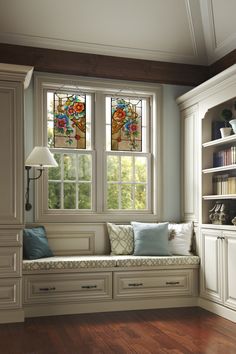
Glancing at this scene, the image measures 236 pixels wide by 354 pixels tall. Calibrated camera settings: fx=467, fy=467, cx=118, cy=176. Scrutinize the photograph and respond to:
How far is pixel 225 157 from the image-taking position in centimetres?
518

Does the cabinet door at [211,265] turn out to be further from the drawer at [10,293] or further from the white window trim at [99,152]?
the drawer at [10,293]

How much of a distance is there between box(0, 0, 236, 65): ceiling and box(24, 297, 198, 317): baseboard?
2943 mm

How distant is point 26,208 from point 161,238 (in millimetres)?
1601

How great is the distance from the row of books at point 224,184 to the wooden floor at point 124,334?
4.38ft

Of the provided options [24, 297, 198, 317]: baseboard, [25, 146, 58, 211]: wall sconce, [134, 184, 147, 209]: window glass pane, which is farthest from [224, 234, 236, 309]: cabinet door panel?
[25, 146, 58, 211]: wall sconce

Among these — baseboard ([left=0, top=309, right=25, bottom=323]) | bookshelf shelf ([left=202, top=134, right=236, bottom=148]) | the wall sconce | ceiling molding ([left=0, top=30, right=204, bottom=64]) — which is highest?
ceiling molding ([left=0, top=30, right=204, bottom=64])

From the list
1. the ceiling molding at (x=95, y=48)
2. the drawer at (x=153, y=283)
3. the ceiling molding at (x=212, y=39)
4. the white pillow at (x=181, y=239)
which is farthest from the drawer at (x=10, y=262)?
the ceiling molding at (x=212, y=39)

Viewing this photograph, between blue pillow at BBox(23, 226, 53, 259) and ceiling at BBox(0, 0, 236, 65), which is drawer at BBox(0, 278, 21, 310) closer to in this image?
blue pillow at BBox(23, 226, 53, 259)

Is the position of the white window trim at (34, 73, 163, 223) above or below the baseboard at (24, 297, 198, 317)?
above

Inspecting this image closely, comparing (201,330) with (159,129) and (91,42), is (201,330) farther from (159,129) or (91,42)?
(91,42)

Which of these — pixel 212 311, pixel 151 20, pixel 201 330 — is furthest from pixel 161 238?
pixel 151 20

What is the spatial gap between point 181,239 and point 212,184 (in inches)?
29.4

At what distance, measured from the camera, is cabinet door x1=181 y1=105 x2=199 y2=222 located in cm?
564

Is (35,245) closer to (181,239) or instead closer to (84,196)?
(84,196)
